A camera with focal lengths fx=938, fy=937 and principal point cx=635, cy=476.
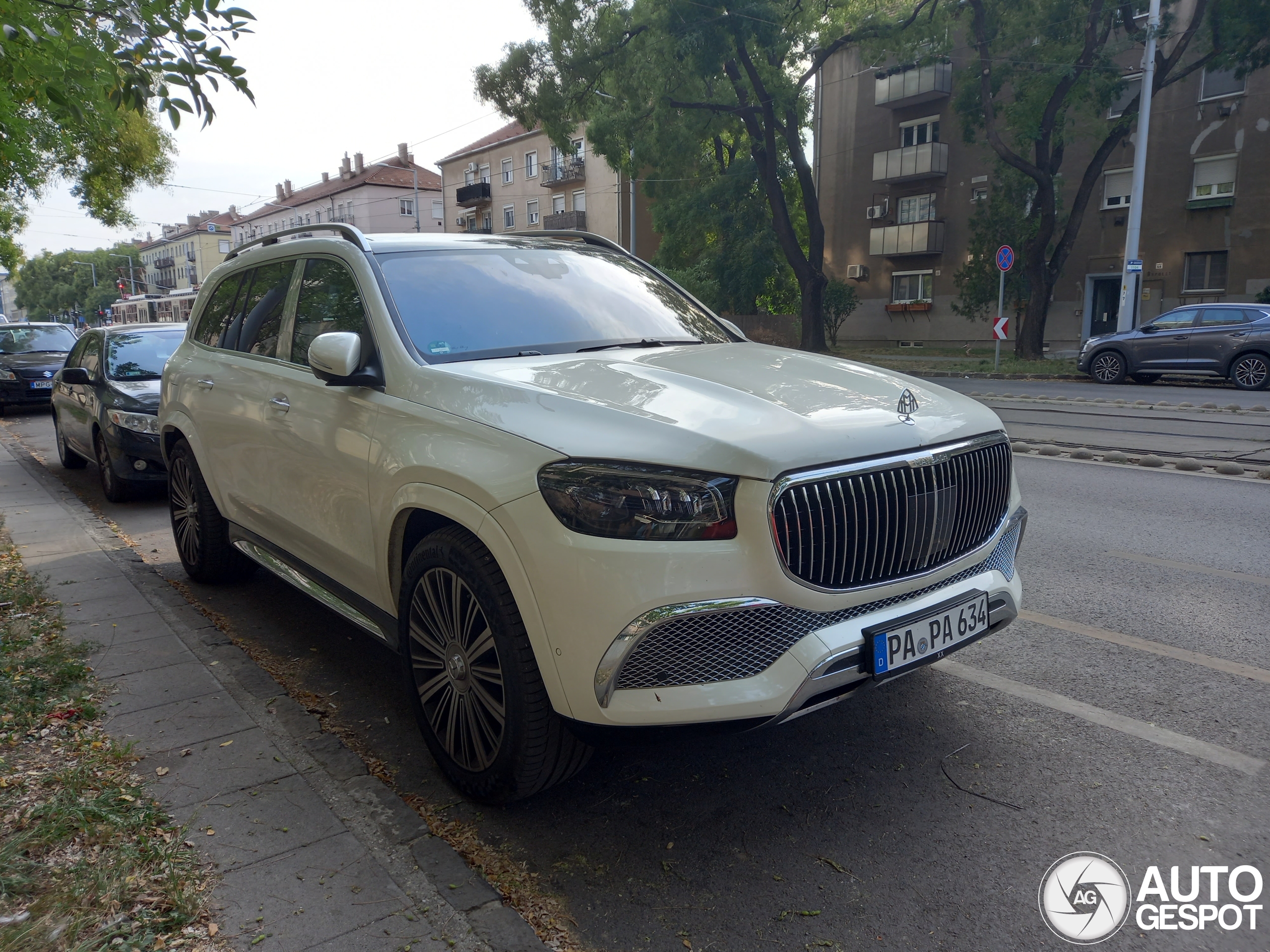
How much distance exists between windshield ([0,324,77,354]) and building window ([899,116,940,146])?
98.2 feet

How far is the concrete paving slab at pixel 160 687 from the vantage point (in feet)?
12.0

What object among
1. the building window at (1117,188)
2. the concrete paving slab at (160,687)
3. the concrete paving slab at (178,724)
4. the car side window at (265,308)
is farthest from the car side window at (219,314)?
the building window at (1117,188)

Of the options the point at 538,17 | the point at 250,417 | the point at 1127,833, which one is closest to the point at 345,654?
the point at 250,417

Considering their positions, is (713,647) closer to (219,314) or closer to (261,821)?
(261,821)

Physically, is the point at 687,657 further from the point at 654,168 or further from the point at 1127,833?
the point at 654,168

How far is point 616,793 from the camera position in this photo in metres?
3.08

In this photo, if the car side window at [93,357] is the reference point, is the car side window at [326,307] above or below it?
above

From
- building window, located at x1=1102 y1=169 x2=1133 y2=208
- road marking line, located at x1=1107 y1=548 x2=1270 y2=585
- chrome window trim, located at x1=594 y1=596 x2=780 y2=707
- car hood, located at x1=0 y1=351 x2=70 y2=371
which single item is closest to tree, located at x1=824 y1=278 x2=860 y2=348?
building window, located at x1=1102 y1=169 x2=1133 y2=208

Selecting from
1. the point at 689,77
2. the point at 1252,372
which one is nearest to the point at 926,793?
the point at 1252,372

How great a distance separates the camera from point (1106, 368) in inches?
752

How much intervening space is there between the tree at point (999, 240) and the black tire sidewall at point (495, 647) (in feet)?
95.2

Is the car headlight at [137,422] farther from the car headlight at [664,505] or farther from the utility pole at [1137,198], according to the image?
the utility pole at [1137,198]

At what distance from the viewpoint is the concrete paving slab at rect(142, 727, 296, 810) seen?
3.00m

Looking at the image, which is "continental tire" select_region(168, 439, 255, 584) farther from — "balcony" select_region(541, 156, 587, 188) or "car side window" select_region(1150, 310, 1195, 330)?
"balcony" select_region(541, 156, 587, 188)
